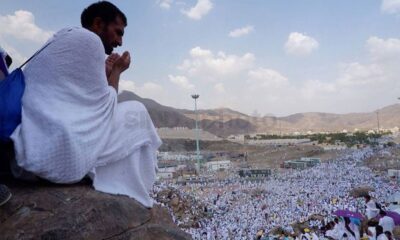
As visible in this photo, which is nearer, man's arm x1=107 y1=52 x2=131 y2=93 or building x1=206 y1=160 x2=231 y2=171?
man's arm x1=107 y1=52 x2=131 y2=93

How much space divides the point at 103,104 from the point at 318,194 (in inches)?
666

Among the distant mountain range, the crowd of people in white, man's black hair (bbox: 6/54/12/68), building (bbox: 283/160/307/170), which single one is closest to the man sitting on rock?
man's black hair (bbox: 6/54/12/68)

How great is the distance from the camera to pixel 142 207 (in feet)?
6.09

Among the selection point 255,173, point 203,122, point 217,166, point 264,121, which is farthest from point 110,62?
point 264,121

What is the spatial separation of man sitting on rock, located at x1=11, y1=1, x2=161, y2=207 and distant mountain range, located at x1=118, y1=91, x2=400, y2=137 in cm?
6905

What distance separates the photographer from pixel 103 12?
1.89 meters

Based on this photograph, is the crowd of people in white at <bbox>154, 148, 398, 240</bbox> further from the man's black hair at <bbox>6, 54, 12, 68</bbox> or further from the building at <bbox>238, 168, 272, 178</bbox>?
the man's black hair at <bbox>6, 54, 12, 68</bbox>

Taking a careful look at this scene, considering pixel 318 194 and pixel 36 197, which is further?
pixel 318 194

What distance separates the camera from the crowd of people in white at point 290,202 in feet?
27.2

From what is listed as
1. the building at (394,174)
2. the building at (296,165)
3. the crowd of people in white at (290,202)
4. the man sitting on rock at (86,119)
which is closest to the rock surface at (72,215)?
the man sitting on rock at (86,119)

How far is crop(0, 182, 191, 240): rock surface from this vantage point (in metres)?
1.47

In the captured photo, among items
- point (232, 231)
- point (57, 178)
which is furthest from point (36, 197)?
point (232, 231)

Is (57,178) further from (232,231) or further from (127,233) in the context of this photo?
(232,231)

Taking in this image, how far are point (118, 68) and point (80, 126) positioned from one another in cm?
51
